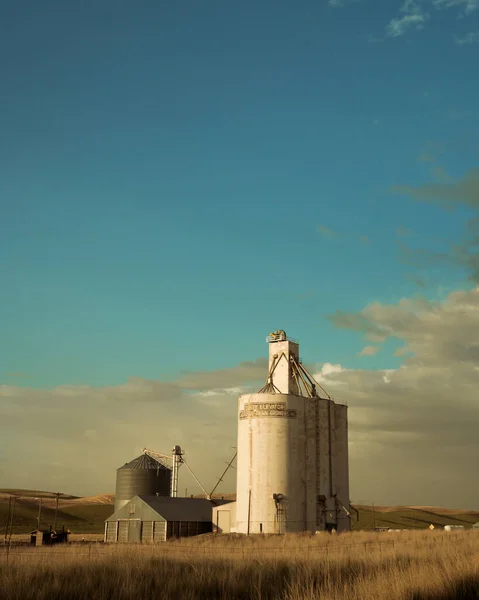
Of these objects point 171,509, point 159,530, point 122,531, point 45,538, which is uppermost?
→ point 171,509

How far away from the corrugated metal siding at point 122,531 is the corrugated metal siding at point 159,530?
3.41 meters

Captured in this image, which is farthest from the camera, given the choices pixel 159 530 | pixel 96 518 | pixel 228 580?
pixel 96 518

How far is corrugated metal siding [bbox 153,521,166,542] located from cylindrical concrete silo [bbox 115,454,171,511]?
564 inches

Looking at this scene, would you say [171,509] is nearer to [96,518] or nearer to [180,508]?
[180,508]

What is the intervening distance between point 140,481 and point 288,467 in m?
24.3

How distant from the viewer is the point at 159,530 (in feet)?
202

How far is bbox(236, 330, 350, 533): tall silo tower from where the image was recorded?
58031 mm

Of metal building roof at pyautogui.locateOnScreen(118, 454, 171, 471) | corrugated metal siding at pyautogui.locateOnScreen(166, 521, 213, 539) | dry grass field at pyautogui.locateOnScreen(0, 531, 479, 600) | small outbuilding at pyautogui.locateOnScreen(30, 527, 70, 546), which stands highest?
metal building roof at pyautogui.locateOnScreen(118, 454, 171, 471)

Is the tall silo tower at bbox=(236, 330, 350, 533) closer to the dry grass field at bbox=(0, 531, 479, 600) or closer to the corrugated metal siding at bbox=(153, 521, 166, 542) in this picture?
the corrugated metal siding at bbox=(153, 521, 166, 542)

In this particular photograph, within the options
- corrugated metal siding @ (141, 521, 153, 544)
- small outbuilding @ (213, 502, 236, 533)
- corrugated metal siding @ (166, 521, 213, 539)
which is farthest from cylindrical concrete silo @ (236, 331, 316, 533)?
corrugated metal siding @ (141, 521, 153, 544)

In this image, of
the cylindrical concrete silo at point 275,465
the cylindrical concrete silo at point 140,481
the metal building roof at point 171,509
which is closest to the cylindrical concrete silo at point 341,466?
the cylindrical concrete silo at point 275,465

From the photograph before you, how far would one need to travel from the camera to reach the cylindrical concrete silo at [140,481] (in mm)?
76375

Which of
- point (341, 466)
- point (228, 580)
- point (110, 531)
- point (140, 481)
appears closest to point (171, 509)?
point (110, 531)

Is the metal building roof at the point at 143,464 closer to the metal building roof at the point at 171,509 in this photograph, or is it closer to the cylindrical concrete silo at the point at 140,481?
the cylindrical concrete silo at the point at 140,481
